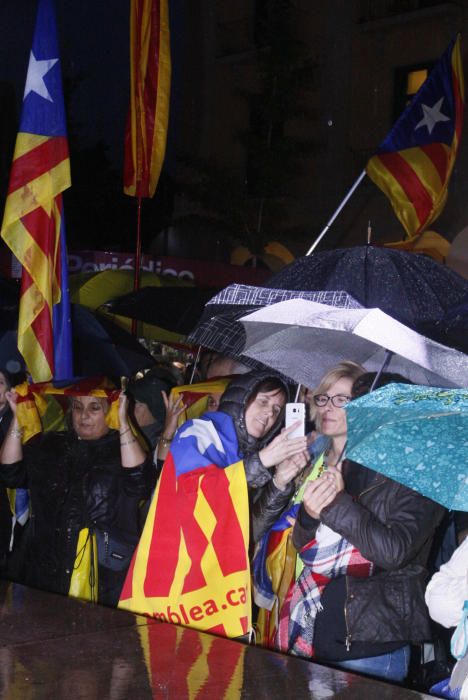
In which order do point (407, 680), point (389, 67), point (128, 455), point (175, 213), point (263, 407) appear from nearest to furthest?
point (407, 680)
point (263, 407)
point (128, 455)
point (389, 67)
point (175, 213)

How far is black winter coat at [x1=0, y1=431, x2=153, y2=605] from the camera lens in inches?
203

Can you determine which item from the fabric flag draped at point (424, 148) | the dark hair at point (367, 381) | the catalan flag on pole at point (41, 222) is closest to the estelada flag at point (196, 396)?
the catalan flag on pole at point (41, 222)

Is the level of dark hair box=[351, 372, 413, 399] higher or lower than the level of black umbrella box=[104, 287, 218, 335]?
higher

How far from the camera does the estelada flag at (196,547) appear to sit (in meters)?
4.12

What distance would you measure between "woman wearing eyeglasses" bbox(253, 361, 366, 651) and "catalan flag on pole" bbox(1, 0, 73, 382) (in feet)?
7.82

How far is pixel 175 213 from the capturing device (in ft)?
80.6

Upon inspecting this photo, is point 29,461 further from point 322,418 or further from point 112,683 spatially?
point 112,683

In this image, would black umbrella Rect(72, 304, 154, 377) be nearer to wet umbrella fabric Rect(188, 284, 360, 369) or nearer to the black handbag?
wet umbrella fabric Rect(188, 284, 360, 369)

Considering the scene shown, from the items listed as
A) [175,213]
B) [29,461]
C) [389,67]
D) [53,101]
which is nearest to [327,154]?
[389,67]

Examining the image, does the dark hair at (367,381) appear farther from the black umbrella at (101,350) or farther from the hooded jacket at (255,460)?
the black umbrella at (101,350)

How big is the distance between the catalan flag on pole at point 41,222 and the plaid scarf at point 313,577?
2.76 metres

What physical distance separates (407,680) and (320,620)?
44 cm

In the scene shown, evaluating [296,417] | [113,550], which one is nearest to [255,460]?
[296,417]

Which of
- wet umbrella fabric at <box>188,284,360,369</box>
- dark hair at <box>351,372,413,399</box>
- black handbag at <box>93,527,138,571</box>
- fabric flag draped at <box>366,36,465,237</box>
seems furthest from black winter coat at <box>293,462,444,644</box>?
fabric flag draped at <box>366,36,465,237</box>
